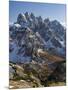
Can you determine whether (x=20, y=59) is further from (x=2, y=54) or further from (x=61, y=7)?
(x=61, y=7)

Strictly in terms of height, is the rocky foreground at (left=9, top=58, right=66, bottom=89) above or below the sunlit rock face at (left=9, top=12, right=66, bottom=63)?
below

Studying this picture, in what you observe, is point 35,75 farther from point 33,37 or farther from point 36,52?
point 33,37

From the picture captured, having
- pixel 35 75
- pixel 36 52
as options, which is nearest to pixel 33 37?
pixel 36 52

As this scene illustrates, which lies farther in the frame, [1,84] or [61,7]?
[61,7]

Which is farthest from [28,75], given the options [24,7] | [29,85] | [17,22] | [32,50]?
[24,7]

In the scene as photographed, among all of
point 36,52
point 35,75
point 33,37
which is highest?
point 33,37

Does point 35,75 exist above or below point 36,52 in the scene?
below

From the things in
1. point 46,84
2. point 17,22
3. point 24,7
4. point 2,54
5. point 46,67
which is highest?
point 24,7

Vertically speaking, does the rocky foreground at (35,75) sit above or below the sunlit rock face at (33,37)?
below
